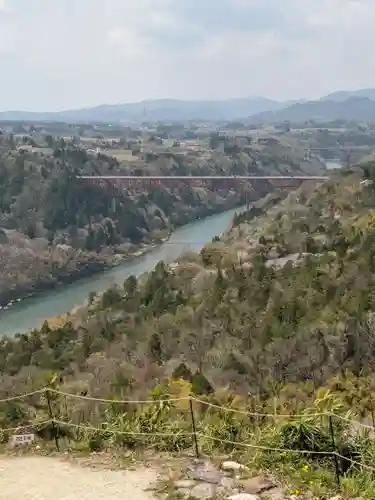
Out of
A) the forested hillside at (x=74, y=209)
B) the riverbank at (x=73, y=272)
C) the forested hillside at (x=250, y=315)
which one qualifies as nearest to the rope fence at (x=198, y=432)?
the forested hillside at (x=250, y=315)

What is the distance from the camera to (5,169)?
185 feet

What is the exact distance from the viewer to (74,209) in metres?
55.1

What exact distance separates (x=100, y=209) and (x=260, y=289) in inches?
1431

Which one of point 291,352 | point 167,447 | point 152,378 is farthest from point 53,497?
point 291,352

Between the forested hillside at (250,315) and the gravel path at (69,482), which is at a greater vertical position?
the gravel path at (69,482)

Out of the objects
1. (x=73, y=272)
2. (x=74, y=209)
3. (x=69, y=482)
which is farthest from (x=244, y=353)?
(x=74, y=209)

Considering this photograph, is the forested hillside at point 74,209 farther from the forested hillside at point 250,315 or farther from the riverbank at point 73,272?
the forested hillside at point 250,315

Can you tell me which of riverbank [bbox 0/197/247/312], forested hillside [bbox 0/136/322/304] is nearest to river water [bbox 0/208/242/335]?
riverbank [bbox 0/197/247/312]

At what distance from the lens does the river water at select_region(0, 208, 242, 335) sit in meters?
37.4

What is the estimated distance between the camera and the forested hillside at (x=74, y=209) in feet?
152

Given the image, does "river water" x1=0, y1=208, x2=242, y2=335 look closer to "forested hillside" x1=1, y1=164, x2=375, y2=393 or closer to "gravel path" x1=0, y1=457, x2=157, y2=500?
"forested hillside" x1=1, y1=164, x2=375, y2=393

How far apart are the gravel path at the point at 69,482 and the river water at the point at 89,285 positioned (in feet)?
99.1

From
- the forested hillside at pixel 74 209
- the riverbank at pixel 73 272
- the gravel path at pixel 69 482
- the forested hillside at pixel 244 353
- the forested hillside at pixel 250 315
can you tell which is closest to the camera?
the gravel path at pixel 69 482

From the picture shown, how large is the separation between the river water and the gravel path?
99.1ft
